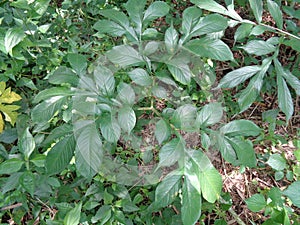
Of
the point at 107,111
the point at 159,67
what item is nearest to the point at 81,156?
the point at 107,111

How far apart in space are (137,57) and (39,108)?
303 mm

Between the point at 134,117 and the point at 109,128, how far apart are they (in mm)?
75

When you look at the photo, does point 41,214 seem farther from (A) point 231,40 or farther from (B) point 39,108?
(A) point 231,40

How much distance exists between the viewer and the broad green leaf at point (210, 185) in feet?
3.16

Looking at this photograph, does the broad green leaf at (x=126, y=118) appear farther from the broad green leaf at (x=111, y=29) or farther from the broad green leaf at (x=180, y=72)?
the broad green leaf at (x=111, y=29)

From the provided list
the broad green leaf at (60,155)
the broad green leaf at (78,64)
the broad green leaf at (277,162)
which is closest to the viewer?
the broad green leaf at (60,155)

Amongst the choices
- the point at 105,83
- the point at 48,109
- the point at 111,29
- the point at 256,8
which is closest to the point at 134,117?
the point at 105,83

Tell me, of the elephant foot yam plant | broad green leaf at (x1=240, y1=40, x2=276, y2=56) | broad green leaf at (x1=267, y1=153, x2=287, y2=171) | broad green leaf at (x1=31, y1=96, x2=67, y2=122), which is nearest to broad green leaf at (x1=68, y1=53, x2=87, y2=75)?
the elephant foot yam plant

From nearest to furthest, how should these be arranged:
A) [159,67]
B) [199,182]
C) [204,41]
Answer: [199,182] → [204,41] → [159,67]

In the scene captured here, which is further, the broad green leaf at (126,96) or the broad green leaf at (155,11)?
the broad green leaf at (155,11)

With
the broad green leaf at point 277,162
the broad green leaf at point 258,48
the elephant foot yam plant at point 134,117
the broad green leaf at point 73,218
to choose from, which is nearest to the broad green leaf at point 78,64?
the elephant foot yam plant at point 134,117

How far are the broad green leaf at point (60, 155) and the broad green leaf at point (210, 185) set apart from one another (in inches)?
13.8

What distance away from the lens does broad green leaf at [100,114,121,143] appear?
945mm

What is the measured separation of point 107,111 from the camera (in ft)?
3.22
